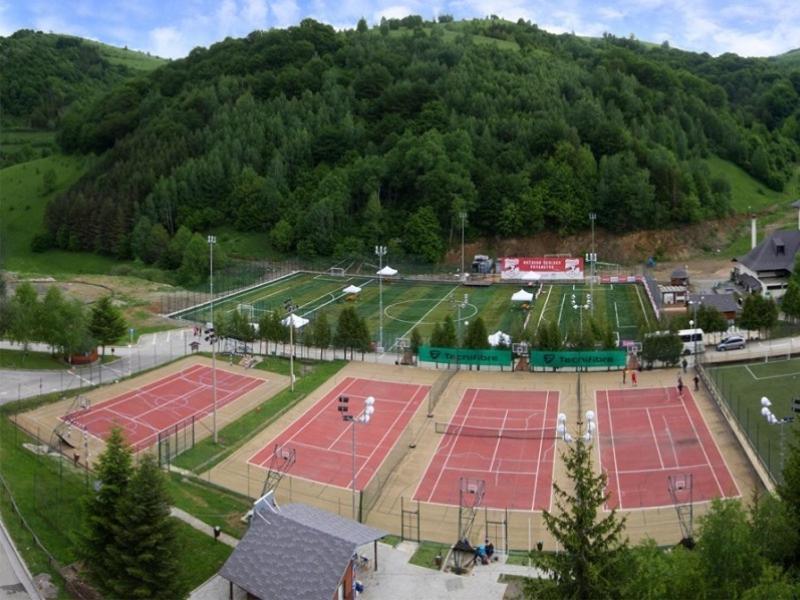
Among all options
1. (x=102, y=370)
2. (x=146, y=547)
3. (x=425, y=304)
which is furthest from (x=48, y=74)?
(x=146, y=547)

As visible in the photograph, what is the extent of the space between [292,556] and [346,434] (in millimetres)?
15134

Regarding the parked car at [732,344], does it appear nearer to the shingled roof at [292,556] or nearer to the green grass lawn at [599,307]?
the green grass lawn at [599,307]

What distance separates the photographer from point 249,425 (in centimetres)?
3766

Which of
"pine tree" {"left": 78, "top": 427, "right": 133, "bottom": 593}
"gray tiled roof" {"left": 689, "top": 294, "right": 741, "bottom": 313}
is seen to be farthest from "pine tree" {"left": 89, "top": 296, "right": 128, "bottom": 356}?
"gray tiled roof" {"left": 689, "top": 294, "right": 741, "bottom": 313}

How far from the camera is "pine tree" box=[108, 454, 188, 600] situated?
2019cm

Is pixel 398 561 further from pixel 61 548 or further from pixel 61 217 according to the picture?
pixel 61 217

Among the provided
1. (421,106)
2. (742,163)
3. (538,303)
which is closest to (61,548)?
(538,303)

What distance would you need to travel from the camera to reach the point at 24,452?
32.9 m

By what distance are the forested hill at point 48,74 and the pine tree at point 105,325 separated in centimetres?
11846

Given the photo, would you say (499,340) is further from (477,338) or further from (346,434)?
(346,434)

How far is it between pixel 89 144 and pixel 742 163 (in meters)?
93.9

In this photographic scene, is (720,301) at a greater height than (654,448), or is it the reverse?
(720,301)

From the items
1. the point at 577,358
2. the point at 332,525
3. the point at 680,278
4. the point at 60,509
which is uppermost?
the point at 680,278

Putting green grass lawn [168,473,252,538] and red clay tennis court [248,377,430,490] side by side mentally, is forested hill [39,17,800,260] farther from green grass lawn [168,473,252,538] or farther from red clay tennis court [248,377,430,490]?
green grass lawn [168,473,252,538]
